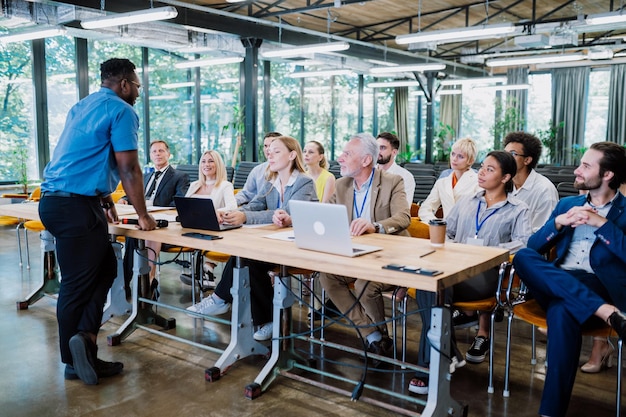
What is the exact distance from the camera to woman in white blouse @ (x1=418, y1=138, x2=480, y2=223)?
179 inches

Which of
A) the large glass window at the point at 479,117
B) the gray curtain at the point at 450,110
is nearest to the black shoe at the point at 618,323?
the large glass window at the point at 479,117

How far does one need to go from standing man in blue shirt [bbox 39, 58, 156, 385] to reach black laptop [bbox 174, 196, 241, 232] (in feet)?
0.78

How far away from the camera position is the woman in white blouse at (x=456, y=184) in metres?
4.56

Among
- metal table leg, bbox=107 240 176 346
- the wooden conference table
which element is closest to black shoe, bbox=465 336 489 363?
the wooden conference table

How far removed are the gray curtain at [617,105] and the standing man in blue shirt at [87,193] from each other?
1426 cm

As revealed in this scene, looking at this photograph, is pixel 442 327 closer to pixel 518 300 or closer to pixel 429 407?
pixel 429 407

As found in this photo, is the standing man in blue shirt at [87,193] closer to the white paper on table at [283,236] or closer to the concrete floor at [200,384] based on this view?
the concrete floor at [200,384]

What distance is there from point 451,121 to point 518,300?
15488 mm

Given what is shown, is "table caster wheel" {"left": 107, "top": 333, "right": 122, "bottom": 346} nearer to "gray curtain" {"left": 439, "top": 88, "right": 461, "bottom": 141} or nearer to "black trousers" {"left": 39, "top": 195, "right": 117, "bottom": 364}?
"black trousers" {"left": 39, "top": 195, "right": 117, "bottom": 364}

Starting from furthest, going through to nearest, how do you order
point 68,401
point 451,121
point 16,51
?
point 451,121 → point 16,51 → point 68,401

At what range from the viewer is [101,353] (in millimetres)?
3438

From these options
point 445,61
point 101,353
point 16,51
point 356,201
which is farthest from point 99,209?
point 445,61

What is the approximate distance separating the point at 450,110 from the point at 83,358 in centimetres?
1619

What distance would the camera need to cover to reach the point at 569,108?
1545 centimetres
